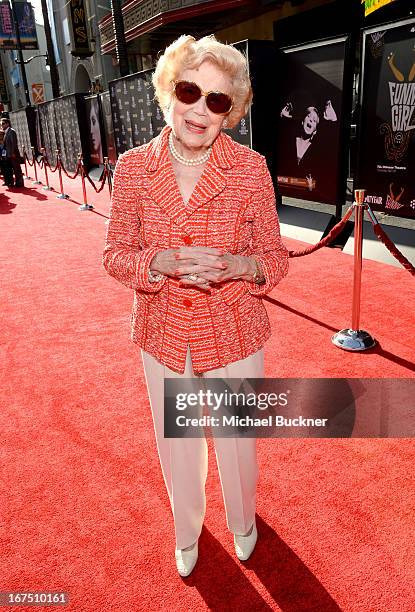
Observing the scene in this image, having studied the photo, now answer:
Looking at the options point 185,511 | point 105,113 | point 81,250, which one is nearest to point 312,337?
point 185,511

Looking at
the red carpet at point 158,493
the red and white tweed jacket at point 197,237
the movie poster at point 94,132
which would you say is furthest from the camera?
the movie poster at point 94,132

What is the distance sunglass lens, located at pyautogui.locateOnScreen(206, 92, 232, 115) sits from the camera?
1708 mm

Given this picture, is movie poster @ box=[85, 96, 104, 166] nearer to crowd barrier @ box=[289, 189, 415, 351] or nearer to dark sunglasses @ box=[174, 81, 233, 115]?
crowd barrier @ box=[289, 189, 415, 351]

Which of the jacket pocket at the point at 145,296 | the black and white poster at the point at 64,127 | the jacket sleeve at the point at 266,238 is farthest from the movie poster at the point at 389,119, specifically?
the black and white poster at the point at 64,127

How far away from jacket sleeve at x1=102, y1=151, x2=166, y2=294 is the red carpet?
132 cm

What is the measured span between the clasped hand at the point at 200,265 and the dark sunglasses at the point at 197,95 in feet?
1.65

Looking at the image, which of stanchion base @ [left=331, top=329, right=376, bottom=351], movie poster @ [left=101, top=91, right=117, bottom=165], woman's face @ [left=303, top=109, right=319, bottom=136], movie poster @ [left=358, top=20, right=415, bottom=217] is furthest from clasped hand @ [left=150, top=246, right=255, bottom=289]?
movie poster @ [left=101, top=91, right=117, bottom=165]

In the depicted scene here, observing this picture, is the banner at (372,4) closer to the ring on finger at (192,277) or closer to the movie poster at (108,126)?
the ring on finger at (192,277)

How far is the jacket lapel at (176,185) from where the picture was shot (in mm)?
1714

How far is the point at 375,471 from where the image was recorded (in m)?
2.80

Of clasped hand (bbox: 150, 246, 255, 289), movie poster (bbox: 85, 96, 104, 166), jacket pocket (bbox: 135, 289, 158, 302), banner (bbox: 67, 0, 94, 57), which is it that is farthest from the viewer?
banner (bbox: 67, 0, 94, 57)

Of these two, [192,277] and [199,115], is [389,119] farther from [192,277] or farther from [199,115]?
[192,277]

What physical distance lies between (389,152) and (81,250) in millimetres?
4671

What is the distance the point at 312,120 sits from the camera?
7145 mm
